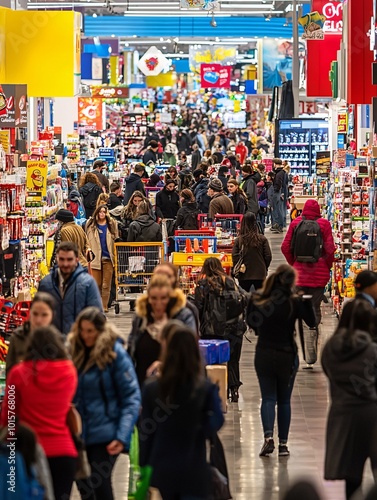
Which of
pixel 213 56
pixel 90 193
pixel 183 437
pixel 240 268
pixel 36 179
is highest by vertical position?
pixel 213 56

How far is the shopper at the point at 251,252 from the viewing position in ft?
41.9

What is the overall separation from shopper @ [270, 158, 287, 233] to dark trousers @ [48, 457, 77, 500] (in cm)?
1902

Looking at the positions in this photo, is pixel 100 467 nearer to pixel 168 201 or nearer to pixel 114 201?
pixel 114 201

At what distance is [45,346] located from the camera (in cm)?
586

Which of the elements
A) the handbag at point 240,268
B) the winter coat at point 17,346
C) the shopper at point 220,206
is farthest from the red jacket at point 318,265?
the winter coat at point 17,346

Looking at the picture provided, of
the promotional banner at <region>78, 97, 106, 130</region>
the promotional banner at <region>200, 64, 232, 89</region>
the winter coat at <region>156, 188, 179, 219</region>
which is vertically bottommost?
the winter coat at <region>156, 188, 179, 219</region>

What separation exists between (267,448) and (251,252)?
13.9ft

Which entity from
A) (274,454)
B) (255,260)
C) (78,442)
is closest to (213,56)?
(255,260)

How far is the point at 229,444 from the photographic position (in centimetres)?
927

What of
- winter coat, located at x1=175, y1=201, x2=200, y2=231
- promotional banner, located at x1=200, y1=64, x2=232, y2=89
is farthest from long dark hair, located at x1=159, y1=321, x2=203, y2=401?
promotional banner, located at x1=200, y1=64, x2=232, y2=89

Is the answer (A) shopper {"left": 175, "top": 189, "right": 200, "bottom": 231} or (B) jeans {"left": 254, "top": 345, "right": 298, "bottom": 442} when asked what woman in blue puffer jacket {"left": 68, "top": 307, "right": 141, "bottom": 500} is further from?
(A) shopper {"left": 175, "top": 189, "right": 200, "bottom": 231}

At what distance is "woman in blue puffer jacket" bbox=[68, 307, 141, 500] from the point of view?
6273 millimetres

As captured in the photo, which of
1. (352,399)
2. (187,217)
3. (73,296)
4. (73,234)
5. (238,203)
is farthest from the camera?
(238,203)

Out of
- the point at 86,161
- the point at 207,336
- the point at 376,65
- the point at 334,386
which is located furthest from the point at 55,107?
the point at 334,386
